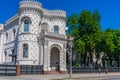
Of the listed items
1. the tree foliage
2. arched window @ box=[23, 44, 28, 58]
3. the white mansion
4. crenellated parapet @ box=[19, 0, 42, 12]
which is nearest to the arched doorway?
the white mansion

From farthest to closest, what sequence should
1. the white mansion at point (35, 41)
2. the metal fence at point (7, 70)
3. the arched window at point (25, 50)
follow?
1. the arched window at point (25, 50)
2. the white mansion at point (35, 41)
3. the metal fence at point (7, 70)

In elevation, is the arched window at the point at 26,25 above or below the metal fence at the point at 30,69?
above

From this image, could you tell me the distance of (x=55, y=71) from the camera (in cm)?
4141

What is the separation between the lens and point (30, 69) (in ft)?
124

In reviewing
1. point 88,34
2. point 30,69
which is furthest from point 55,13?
point 30,69

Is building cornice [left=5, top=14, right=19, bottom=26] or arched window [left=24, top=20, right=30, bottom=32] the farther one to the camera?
building cornice [left=5, top=14, right=19, bottom=26]

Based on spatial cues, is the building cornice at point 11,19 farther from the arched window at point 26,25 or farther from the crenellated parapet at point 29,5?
the arched window at point 26,25

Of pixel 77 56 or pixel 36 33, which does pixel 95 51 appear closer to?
pixel 77 56

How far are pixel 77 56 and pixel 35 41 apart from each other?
Answer: 16347 millimetres

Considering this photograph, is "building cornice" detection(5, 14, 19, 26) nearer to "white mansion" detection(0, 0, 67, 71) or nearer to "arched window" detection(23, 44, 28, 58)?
"white mansion" detection(0, 0, 67, 71)

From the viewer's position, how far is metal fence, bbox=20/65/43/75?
3676cm

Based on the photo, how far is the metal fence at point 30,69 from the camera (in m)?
36.8

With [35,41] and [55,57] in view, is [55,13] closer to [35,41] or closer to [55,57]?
[35,41]

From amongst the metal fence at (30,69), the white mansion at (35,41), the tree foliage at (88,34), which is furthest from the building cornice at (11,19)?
the metal fence at (30,69)
